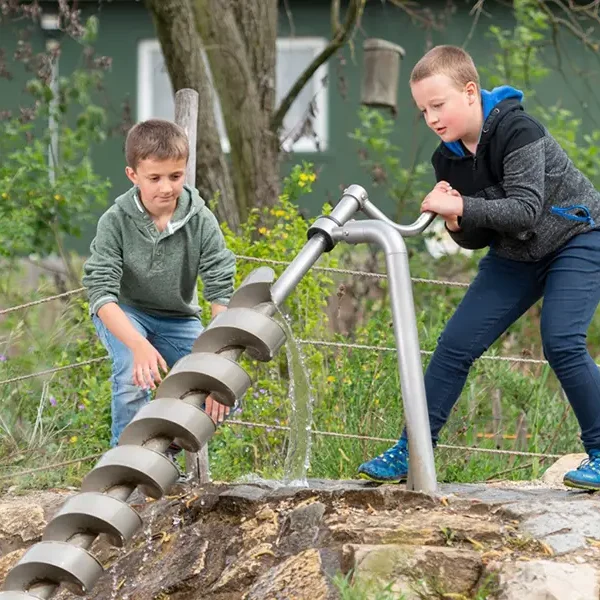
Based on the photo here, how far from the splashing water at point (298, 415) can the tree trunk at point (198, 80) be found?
8.86 feet

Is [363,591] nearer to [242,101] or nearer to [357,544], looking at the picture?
[357,544]

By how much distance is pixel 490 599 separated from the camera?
3.09 m

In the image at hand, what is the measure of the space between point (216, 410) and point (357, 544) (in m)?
0.58

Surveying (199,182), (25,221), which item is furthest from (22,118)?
(199,182)

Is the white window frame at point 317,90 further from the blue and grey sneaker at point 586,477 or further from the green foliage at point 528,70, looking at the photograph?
the blue and grey sneaker at point 586,477

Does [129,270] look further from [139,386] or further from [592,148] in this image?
[592,148]

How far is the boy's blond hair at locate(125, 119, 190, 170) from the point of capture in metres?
3.89

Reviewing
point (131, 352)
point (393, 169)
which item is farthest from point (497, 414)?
point (393, 169)

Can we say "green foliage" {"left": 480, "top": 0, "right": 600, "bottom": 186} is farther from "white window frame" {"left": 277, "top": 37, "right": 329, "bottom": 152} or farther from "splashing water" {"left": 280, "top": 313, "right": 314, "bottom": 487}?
"splashing water" {"left": 280, "top": 313, "right": 314, "bottom": 487}

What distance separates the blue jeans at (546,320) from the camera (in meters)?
3.69

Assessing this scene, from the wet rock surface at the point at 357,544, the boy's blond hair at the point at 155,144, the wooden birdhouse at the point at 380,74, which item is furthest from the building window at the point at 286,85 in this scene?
the wet rock surface at the point at 357,544

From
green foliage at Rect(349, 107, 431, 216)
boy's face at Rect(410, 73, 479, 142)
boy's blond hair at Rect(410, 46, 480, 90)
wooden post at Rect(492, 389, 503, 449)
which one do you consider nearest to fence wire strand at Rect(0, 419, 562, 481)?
wooden post at Rect(492, 389, 503, 449)

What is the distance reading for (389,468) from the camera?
153 inches

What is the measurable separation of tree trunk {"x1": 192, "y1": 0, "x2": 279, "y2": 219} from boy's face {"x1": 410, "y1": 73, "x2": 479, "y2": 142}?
3.47 m
